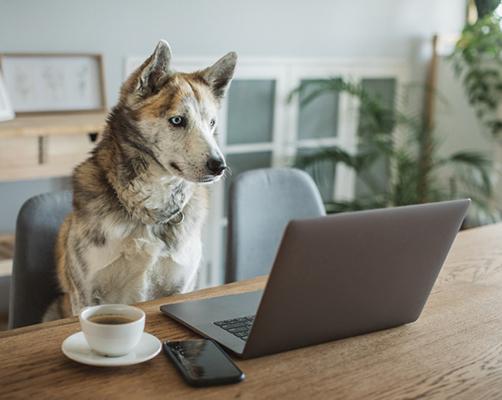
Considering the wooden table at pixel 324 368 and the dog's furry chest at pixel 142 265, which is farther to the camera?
the dog's furry chest at pixel 142 265

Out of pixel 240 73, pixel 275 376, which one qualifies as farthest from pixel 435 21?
pixel 275 376

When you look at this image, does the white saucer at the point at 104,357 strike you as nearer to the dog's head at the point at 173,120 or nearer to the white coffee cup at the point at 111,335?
the white coffee cup at the point at 111,335

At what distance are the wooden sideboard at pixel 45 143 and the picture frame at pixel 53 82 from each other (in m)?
0.07

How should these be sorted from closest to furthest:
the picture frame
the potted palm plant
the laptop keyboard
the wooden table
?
the wooden table
the laptop keyboard
the picture frame
the potted palm plant

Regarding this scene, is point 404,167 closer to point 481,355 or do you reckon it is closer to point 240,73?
point 240,73

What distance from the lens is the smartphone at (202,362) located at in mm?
1153

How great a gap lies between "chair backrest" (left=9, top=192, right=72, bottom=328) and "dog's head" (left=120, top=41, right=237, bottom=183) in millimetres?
340

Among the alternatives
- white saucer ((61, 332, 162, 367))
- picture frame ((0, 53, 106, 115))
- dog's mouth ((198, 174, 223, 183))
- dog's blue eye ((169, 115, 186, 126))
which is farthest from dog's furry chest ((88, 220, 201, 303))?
picture frame ((0, 53, 106, 115))

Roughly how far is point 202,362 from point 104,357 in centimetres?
→ 15

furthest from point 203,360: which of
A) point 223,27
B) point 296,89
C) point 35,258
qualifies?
point 296,89

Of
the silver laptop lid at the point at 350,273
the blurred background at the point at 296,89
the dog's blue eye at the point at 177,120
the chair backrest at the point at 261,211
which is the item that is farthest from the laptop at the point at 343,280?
the blurred background at the point at 296,89

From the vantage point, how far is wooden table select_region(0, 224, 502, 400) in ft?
3.73

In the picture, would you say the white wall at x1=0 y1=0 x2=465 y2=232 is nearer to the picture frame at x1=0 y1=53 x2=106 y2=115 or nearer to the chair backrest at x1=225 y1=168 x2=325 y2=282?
the picture frame at x1=0 y1=53 x2=106 y2=115

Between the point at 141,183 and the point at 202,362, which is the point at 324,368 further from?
the point at 141,183
